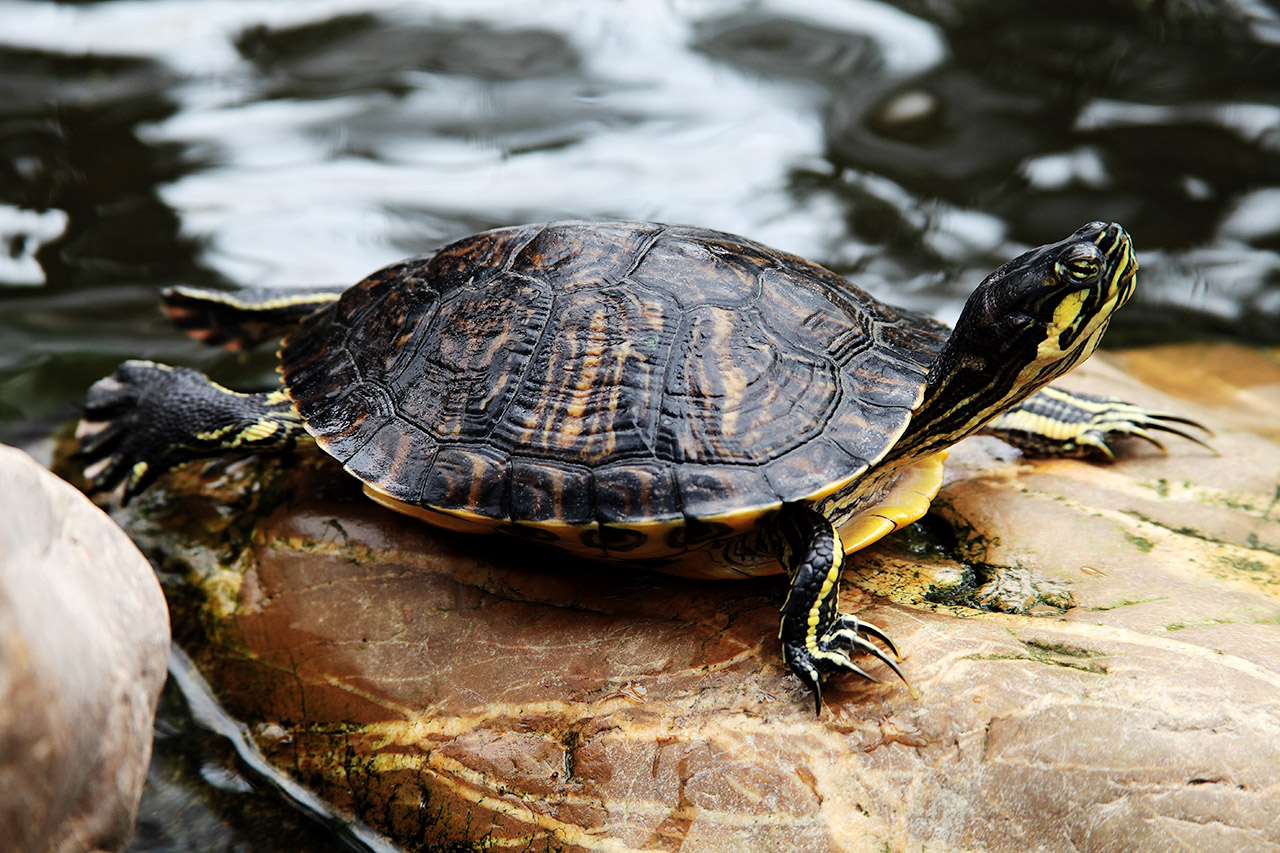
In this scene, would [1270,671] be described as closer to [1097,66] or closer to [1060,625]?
[1060,625]

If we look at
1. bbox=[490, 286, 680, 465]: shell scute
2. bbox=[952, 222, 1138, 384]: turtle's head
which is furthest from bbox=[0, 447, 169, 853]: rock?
bbox=[952, 222, 1138, 384]: turtle's head

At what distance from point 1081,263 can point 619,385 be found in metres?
1.54

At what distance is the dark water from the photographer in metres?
6.77

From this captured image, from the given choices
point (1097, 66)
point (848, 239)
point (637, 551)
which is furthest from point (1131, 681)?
point (1097, 66)

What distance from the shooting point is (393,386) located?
11.7ft

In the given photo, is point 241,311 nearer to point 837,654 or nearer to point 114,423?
point 114,423

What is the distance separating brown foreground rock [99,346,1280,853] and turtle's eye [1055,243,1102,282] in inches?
41.3

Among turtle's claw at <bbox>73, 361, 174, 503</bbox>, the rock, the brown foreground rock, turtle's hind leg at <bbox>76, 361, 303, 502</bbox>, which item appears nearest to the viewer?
the rock

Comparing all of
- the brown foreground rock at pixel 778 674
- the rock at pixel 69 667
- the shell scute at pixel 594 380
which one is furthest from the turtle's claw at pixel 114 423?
the shell scute at pixel 594 380

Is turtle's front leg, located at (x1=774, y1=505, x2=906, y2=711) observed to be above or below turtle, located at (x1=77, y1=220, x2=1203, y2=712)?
below

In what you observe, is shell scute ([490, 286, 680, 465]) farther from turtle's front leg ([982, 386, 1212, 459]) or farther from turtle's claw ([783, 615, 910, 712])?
turtle's front leg ([982, 386, 1212, 459])

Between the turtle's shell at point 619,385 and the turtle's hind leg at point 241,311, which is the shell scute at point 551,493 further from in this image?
the turtle's hind leg at point 241,311

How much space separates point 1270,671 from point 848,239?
16.1 feet

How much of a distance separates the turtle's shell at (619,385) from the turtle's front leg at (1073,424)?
670 mm
